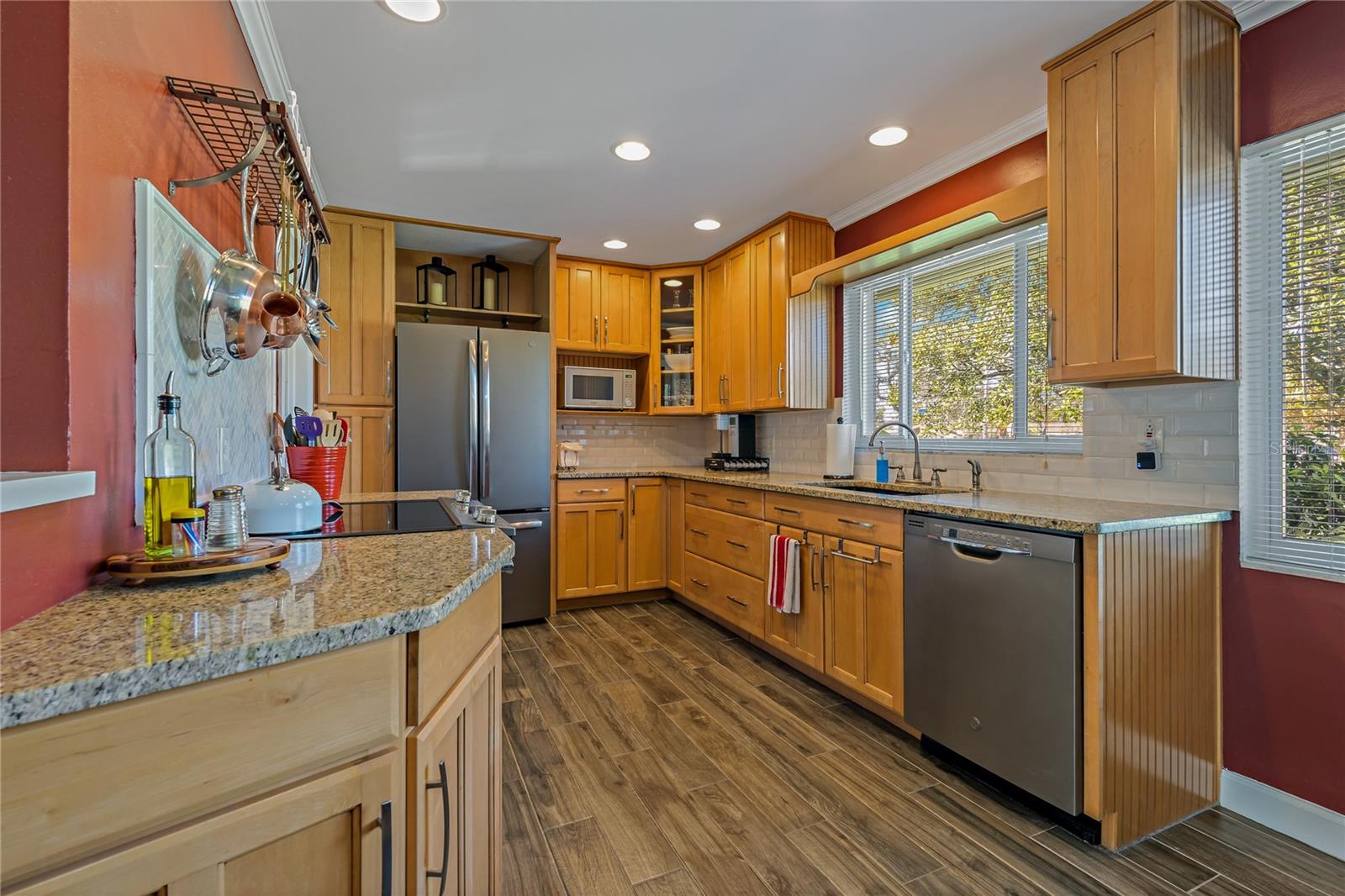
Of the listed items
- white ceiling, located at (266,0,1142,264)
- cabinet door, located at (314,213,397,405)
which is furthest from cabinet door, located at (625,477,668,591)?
white ceiling, located at (266,0,1142,264)

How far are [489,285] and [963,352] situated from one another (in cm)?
303

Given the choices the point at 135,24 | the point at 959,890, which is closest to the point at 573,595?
the point at 959,890

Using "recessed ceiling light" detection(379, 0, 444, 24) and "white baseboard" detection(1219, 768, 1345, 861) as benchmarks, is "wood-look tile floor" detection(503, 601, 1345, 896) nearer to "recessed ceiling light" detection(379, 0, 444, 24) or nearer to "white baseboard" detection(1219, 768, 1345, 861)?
"white baseboard" detection(1219, 768, 1345, 861)

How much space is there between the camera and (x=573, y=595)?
4055 millimetres

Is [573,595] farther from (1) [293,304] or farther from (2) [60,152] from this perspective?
(2) [60,152]

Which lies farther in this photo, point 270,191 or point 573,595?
point 573,595

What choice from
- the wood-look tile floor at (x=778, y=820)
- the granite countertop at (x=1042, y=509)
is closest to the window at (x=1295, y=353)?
the granite countertop at (x=1042, y=509)

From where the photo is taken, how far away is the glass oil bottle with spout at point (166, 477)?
3.23 ft

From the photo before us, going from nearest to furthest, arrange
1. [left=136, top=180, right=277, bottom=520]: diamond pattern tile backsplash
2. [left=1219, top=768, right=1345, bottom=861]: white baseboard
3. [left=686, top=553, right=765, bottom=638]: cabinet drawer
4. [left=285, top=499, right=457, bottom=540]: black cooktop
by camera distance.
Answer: [left=136, top=180, right=277, bottom=520]: diamond pattern tile backsplash < [left=285, top=499, right=457, bottom=540]: black cooktop < [left=1219, top=768, right=1345, bottom=861]: white baseboard < [left=686, top=553, right=765, bottom=638]: cabinet drawer

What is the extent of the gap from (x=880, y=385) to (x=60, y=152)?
10.7ft

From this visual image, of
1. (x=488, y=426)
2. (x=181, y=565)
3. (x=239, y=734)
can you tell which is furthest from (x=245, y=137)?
(x=488, y=426)

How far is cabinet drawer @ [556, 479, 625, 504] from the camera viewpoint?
404cm

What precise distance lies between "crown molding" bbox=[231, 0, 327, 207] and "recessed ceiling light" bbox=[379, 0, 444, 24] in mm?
367

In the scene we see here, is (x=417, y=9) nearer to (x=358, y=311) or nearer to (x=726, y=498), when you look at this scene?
(x=358, y=311)
